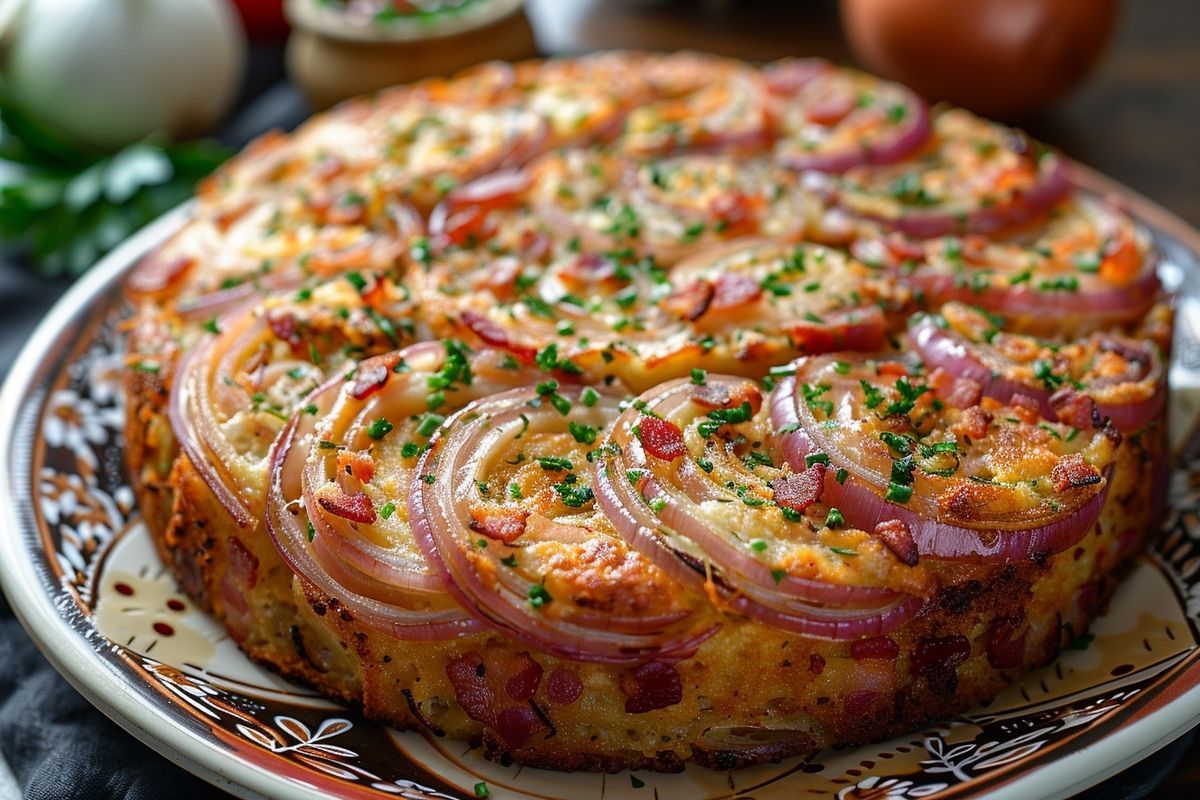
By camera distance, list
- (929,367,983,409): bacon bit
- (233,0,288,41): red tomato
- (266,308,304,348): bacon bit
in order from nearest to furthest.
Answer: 1. (929,367,983,409): bacon bit
2. (266,308,304,348): bacon bit
3. (233,0,288,41): red tomato

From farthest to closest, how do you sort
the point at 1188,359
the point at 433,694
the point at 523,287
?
the point at 1188,359, the point at 523,287, the point at 433,694

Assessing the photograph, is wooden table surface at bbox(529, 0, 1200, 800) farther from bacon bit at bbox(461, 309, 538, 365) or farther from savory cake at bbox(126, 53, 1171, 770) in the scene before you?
bacon bit at bbox(461, 309, 538, 365)

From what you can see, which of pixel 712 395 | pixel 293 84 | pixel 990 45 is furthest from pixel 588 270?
pixel 293 84

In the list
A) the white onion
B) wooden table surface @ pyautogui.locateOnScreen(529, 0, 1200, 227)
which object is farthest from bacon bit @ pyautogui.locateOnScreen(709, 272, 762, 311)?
the white onion

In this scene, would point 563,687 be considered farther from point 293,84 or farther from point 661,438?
point 293,84

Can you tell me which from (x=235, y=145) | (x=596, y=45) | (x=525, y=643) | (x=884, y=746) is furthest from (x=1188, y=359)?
(x=235, y=145)

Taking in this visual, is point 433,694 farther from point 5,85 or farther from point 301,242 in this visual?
point 5,85

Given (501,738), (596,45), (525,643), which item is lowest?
(596,45)
